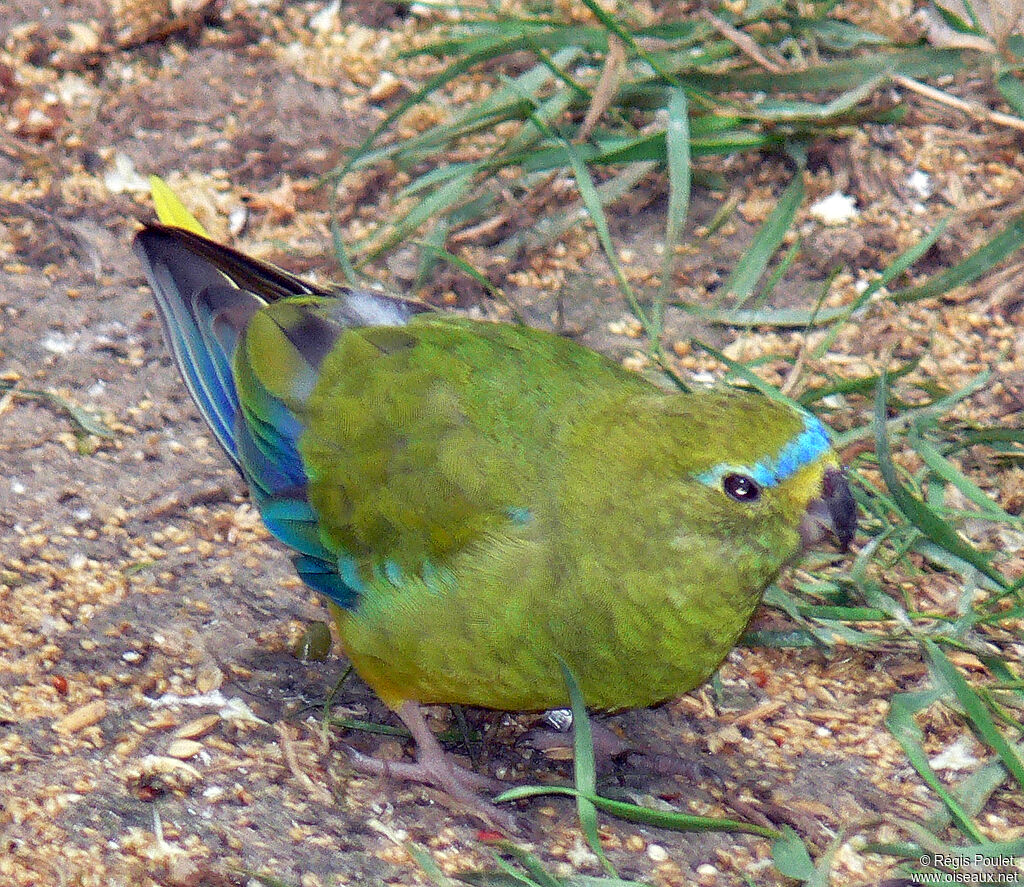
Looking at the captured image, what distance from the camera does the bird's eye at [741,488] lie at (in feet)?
9.32

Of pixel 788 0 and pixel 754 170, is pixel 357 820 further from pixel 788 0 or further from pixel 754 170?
pixel 788 0

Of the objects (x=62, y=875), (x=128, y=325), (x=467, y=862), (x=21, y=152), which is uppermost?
(x=21, y=152)

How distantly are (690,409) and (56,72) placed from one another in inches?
134

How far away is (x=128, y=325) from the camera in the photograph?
4.47m

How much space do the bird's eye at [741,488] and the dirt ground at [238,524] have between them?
73 centimetres

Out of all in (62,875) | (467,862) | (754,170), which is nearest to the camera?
(62,875)

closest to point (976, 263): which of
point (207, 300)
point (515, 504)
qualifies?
point (515, 504)

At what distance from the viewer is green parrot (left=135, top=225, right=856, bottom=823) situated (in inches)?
113

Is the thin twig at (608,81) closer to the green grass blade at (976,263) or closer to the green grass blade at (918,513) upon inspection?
the green grass blade at (976,263)

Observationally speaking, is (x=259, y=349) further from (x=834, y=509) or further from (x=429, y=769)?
(x=834, y=509)

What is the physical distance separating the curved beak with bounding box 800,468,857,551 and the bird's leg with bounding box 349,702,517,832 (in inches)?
37.3

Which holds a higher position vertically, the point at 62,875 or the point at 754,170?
the point at 754,170

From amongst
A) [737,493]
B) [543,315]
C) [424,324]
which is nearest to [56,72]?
[543,315]

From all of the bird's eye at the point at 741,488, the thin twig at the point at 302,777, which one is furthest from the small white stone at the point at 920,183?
the thin twig at the point at 302,777
